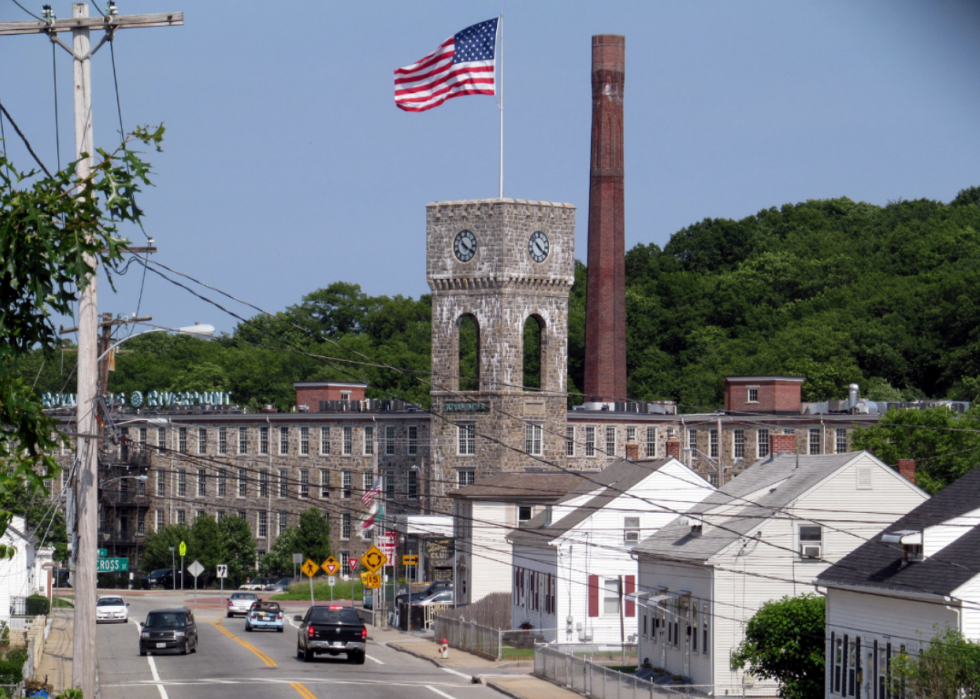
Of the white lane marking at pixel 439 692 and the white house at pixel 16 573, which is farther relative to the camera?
the white house at pixel 16 573

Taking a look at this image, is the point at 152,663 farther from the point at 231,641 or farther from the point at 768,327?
the point at 768,327

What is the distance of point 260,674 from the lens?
3825 cm

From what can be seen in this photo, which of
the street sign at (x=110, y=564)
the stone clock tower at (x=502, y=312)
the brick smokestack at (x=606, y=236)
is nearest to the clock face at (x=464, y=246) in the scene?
the stone clock tower at (x=502, y=312)

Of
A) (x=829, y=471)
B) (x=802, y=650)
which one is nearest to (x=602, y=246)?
(x=829, y=471)

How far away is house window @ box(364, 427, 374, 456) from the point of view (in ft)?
327

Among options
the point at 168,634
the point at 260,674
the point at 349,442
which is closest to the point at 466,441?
the point at 349,442

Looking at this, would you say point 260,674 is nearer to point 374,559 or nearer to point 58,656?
point 58,656

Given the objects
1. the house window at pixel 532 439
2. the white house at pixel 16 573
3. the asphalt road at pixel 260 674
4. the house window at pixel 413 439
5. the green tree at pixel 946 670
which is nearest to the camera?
the green tree at pixel 946 670

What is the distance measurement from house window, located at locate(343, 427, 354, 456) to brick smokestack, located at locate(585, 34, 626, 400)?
59.2 feet

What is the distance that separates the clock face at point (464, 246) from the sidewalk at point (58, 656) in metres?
33.9

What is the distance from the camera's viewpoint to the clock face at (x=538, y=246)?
84.7m

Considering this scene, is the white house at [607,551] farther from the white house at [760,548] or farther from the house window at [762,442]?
the house window at [762,442]

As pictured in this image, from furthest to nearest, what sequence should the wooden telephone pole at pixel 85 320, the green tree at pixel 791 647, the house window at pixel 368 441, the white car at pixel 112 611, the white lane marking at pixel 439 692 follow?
the house window at pixel 368 441 < the white car at pixel 112 611 < the white lane marking at pixel 439 692 < the green tree at pixel 791 647 < the wooden telephone pole at pixel 85 320

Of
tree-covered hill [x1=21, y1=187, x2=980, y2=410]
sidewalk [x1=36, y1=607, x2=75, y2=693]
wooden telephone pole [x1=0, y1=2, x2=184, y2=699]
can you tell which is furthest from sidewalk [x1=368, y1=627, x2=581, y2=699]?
tree-covered hill [x1=21, y1=187, x2=980, y2=410]
